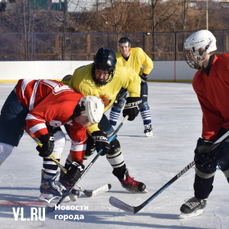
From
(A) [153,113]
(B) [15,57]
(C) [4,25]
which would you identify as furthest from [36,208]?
(C) [4,25]

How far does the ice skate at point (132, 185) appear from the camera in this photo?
2.68 metres

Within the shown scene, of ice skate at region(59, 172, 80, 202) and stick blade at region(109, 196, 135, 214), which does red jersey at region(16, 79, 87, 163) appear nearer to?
ice skate at region(59, 172, 80, 202)

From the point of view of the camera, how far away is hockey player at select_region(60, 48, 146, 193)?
2.51 metres

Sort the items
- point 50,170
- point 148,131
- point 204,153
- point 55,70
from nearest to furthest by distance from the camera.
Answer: point 204,153 < point 50,170 < point 148,131 < point 55,70

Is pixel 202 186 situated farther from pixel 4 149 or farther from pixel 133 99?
pixel 4 149

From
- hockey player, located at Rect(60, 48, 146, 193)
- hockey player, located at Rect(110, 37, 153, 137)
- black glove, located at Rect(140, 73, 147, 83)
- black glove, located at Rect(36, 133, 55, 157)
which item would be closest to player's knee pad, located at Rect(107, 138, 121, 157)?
hockey player, located at Rect(60, 48, 146, 193)

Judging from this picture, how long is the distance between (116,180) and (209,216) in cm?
93

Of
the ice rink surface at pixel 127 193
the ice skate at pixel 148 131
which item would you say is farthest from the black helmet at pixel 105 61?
the ice skate at pixel 148 131

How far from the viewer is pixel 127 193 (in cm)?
273

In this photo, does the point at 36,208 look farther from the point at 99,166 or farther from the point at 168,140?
the point at 168,140

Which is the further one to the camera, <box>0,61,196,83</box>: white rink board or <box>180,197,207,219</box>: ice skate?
<box>0,61,196,83</box>: white rink board

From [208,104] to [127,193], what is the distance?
35.8 inches

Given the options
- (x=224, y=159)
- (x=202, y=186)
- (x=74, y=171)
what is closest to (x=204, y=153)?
(x=224, y=159)

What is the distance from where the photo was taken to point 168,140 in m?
4.36
